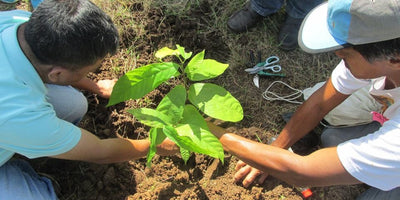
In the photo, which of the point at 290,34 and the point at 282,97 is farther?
the point at 290,34

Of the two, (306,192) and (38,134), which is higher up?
(38,134)

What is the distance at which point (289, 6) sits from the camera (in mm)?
2492

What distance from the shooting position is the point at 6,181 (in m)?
1.62

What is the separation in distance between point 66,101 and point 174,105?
2.29 feet

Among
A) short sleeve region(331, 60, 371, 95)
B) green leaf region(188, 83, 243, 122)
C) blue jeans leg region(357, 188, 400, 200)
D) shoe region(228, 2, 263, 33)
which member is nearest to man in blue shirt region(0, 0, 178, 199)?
green leaf region(188, 83, 243, 122)

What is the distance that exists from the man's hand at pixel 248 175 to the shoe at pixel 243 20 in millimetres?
1132

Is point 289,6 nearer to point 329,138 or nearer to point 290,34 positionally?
point 290,34

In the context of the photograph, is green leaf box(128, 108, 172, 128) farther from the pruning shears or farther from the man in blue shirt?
the pruning shears

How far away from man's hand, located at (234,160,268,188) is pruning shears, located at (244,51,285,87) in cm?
67

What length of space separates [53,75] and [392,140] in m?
1.43

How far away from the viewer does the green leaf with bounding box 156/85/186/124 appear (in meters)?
1.55

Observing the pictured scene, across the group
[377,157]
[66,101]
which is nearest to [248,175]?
[377,157]

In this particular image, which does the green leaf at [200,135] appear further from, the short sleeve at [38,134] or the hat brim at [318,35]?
the hat brim at [318,35]

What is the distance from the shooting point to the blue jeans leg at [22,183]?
1594 millimetres
